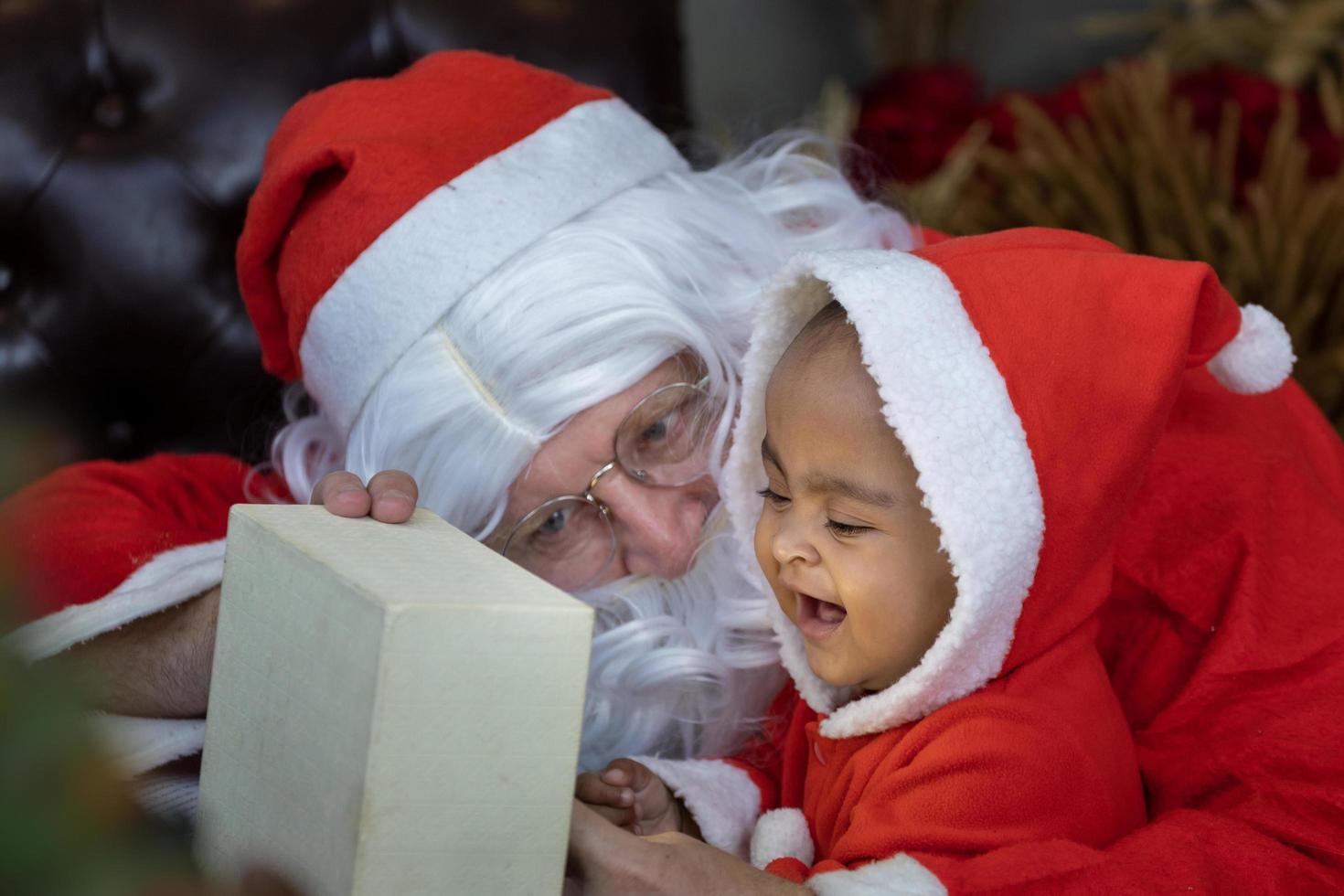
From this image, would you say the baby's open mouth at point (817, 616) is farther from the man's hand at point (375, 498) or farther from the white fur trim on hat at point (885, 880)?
the man's hand at point (375, 498)

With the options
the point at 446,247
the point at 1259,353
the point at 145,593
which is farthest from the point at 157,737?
the point at 1259,353

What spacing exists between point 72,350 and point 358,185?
0.57m

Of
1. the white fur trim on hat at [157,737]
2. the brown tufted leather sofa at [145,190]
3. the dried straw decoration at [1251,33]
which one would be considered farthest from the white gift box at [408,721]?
the dried straw decoration at [1251,33]

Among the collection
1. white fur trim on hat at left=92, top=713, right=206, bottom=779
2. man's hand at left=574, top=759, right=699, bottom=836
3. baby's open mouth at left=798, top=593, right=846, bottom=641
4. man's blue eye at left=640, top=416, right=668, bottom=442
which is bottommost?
white fur trim on hat at left=92, top=713, right=206, bottom=779

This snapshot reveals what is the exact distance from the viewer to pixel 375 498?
89 cm

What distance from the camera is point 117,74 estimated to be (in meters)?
1.59

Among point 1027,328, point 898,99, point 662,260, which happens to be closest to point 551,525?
point 662,260

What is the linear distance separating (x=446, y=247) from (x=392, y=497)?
390 millimetres

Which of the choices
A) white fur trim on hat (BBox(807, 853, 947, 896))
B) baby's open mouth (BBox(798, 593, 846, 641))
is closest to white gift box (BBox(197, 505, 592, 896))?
white fur trim on hat (BBox(807, 853, 947, 896))

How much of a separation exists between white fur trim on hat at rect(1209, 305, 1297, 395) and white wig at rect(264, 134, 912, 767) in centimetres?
45

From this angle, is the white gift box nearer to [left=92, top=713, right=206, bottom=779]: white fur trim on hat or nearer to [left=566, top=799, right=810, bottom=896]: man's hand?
[left=566, top=799, right=810, bottom=896]: man's hand

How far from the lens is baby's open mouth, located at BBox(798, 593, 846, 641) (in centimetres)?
99

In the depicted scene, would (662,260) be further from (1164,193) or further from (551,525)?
(1164,193)

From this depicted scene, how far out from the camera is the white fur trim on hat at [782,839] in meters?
1.03
